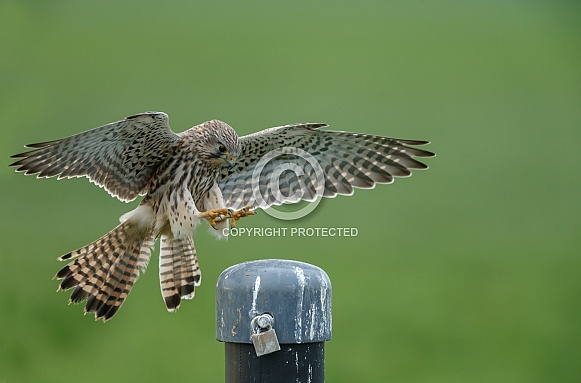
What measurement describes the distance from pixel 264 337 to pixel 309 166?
8.24 ft

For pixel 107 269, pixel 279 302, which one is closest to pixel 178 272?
pixel 107 269

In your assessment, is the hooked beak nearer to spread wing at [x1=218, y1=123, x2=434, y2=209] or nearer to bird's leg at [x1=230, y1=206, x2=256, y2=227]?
spread wing at [x1=218, y1=123, x2=434, y2=209]

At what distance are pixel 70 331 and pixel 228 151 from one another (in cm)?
296

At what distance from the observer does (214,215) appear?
4.79m

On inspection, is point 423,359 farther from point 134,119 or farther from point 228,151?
point 134,119

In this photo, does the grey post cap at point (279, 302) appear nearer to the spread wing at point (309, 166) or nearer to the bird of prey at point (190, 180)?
the bird of prey at point (190, 180)

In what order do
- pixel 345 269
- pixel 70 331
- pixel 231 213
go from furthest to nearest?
pixel 345 269 → pixel 70 331 → pixel 231 213

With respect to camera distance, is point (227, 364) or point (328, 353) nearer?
point (227, 364)

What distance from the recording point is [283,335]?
2.86m

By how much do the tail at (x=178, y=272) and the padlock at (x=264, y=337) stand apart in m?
2.20

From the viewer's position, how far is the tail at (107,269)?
16.3 feet

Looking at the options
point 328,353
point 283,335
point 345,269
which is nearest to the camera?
point 283,335

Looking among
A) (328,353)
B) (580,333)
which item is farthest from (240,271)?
(580,333)

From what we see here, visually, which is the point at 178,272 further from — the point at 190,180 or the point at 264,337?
the point at 264,337
